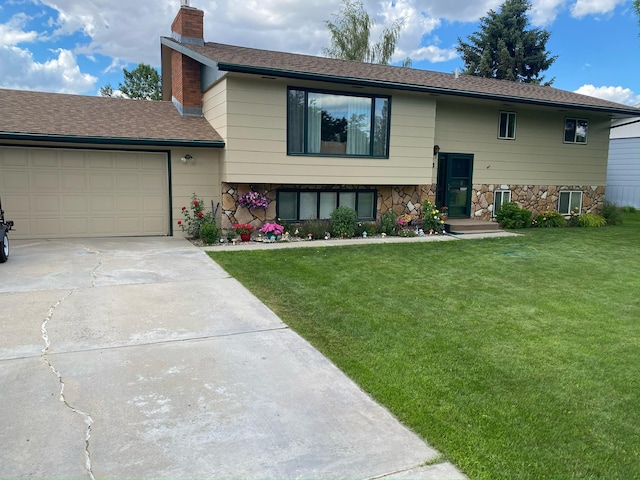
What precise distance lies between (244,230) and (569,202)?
11.7 meters

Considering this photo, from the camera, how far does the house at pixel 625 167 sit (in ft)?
69.8

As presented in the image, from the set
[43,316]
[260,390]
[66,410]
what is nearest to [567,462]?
[260,390]

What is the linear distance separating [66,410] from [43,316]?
249cm

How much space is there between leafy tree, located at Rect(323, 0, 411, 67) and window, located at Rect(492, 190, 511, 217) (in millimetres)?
14227

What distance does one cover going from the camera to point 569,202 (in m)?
16.5

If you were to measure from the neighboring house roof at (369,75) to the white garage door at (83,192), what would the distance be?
3.04 metres

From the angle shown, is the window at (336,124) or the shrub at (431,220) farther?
the shrub at (431,220)

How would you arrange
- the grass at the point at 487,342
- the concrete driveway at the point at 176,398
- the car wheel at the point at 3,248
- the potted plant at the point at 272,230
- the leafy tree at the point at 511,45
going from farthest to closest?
1. the leafy tree at the point at 511,45
2. the potted plant at the point at 272,230
3. the car wheel at the point at 3,248
4. the grass at the point at 487,342
5. the concrete driveway at the point at 176,398

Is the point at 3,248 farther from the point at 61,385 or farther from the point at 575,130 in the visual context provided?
the point at 575,130

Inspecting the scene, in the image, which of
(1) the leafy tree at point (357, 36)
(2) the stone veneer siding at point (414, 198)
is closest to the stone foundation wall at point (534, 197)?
(2) the stone veneer siding at point (414, 198)

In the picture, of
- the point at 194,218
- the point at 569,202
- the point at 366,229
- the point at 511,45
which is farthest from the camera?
the point at 511,45

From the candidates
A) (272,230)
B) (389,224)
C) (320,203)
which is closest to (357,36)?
(320,203)

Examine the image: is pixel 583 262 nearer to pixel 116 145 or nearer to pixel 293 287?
pixel 293 287

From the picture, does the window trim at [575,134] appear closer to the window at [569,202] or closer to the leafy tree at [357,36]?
the window at [569,202]
